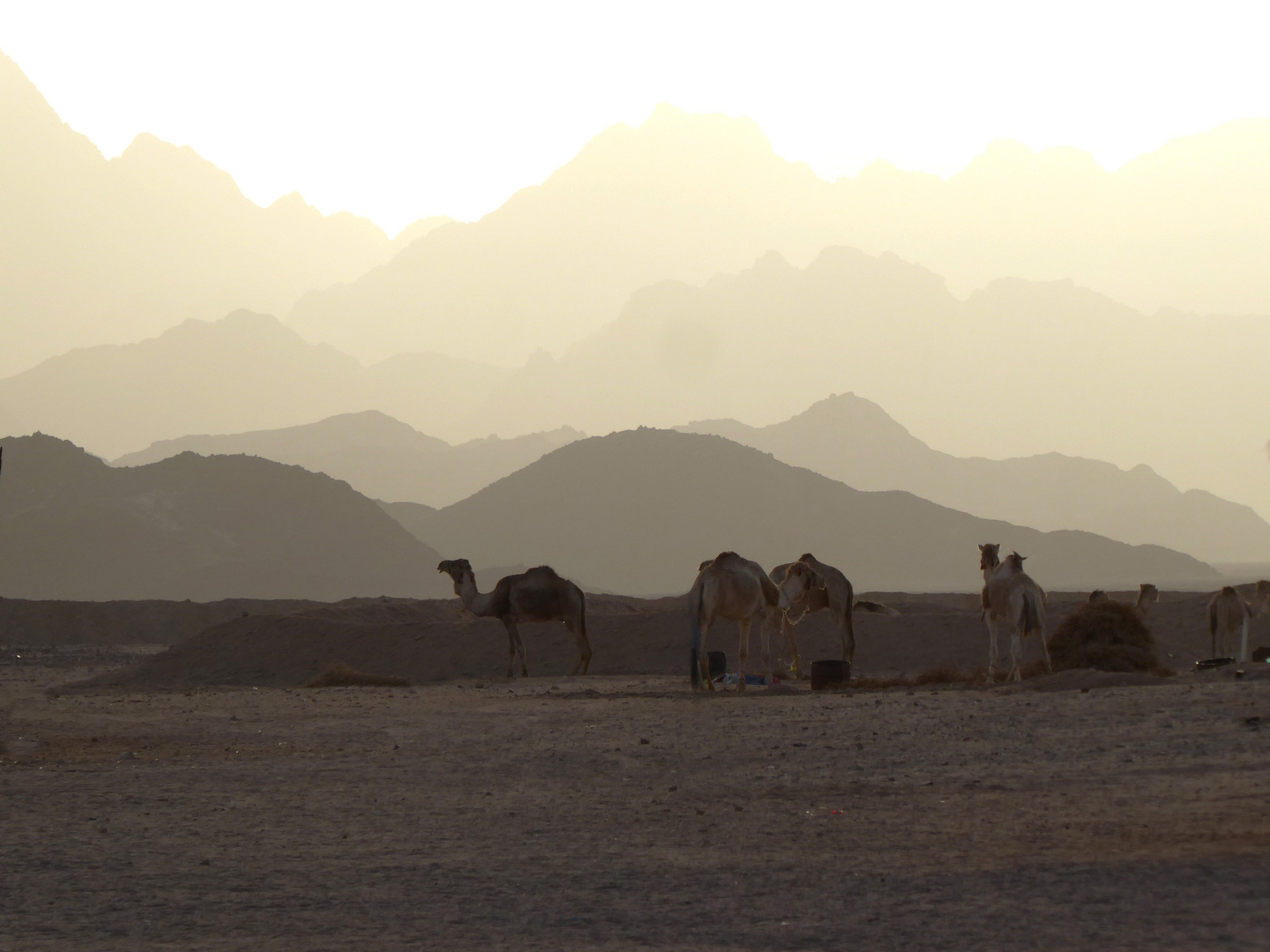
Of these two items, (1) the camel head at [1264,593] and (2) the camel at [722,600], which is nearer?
(2) the camel at [722,600]

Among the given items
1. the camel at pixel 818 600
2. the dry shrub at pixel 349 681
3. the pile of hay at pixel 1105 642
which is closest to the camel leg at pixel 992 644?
the pile of hay at pixel 1105 642

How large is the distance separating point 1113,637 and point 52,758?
18.5m

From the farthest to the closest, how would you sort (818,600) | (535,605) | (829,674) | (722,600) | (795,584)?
(535,605) → (818,600) → (795,584) → (829,674) → (722,600)

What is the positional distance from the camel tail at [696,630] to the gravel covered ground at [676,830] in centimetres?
445

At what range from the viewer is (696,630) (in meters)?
24.6

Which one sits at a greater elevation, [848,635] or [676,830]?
[848,635]

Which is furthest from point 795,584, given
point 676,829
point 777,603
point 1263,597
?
point 676,829

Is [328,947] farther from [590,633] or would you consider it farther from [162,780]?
[590,633]

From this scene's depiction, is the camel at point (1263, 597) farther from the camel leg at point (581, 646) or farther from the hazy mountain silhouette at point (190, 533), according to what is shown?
the hazy mountain silhouette at point (190, 533)

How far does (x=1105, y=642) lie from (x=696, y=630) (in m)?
7.85

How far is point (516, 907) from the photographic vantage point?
28.8 ft

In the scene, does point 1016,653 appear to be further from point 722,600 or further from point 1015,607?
point 722,600

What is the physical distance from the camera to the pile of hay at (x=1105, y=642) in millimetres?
25328

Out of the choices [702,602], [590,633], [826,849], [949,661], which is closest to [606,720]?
[702,602]
